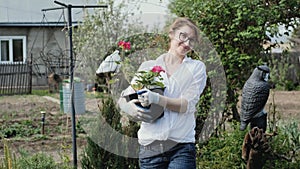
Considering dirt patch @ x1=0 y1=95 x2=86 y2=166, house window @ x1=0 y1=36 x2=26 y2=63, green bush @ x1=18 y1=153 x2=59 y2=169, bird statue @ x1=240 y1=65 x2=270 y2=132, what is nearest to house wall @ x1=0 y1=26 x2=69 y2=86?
house window @ x1=0 y1=36 x2=26 y2=63

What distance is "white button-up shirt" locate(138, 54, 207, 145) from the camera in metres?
3.07

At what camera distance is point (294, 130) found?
5.39 meters

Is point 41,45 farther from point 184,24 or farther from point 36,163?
point 184,24

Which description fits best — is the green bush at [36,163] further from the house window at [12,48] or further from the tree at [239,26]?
the house window at [12,48]

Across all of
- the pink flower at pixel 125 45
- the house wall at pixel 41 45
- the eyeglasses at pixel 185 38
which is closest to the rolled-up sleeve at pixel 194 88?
the eyeglasses at pixel 185 38

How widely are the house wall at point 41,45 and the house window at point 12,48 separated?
0.15 metres

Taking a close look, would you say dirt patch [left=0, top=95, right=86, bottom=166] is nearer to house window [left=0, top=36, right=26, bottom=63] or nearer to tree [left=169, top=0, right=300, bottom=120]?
tree [left=169, top=0, right=300, bottom=120]

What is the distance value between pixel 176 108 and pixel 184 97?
0.07 m

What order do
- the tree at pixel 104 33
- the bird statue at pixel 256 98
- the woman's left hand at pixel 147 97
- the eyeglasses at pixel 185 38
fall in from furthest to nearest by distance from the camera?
the tree at pixel 104 33 < the bird statue at pixel 256 98 < the eyeglasses at pixel 185 38 < the woman's left hand at pixel 147 97

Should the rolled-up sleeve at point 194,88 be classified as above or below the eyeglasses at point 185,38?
below

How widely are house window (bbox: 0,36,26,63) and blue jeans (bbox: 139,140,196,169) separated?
17709 millimetres

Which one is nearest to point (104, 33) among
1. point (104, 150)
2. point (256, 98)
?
point (256, 98)

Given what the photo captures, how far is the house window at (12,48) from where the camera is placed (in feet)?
67.0

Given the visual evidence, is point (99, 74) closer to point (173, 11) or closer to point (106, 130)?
point (106, 130)
